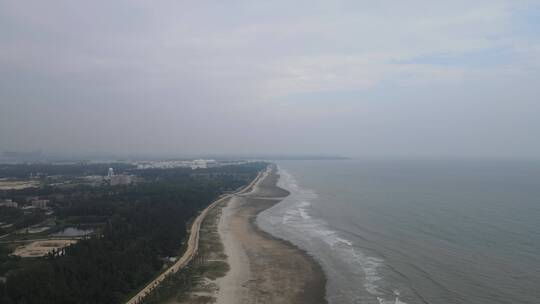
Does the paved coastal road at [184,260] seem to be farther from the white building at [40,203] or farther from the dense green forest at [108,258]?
the white building at [40,203]

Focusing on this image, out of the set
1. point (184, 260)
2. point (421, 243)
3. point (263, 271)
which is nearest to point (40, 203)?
point (184, 260)

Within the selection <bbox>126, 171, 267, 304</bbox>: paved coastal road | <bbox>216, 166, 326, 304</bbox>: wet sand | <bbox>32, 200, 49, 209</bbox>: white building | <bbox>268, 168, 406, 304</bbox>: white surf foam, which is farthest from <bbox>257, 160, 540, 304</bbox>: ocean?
<bbox>32, 200, 49, 209</bbox>: white building

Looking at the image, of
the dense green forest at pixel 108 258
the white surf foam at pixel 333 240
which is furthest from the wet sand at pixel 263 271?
the dense green forest at pixel 108 258

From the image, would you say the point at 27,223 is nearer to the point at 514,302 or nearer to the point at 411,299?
the point at 411,299

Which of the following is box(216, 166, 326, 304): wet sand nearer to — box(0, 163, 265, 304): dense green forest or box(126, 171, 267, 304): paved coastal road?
box(126, 171, 267, 304): paved coastal road

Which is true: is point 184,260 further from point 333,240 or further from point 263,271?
point 333,240

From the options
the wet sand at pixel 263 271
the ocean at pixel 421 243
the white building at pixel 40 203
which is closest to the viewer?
the wet sand at pixel 263 271

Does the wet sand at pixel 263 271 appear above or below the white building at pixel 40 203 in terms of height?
below
